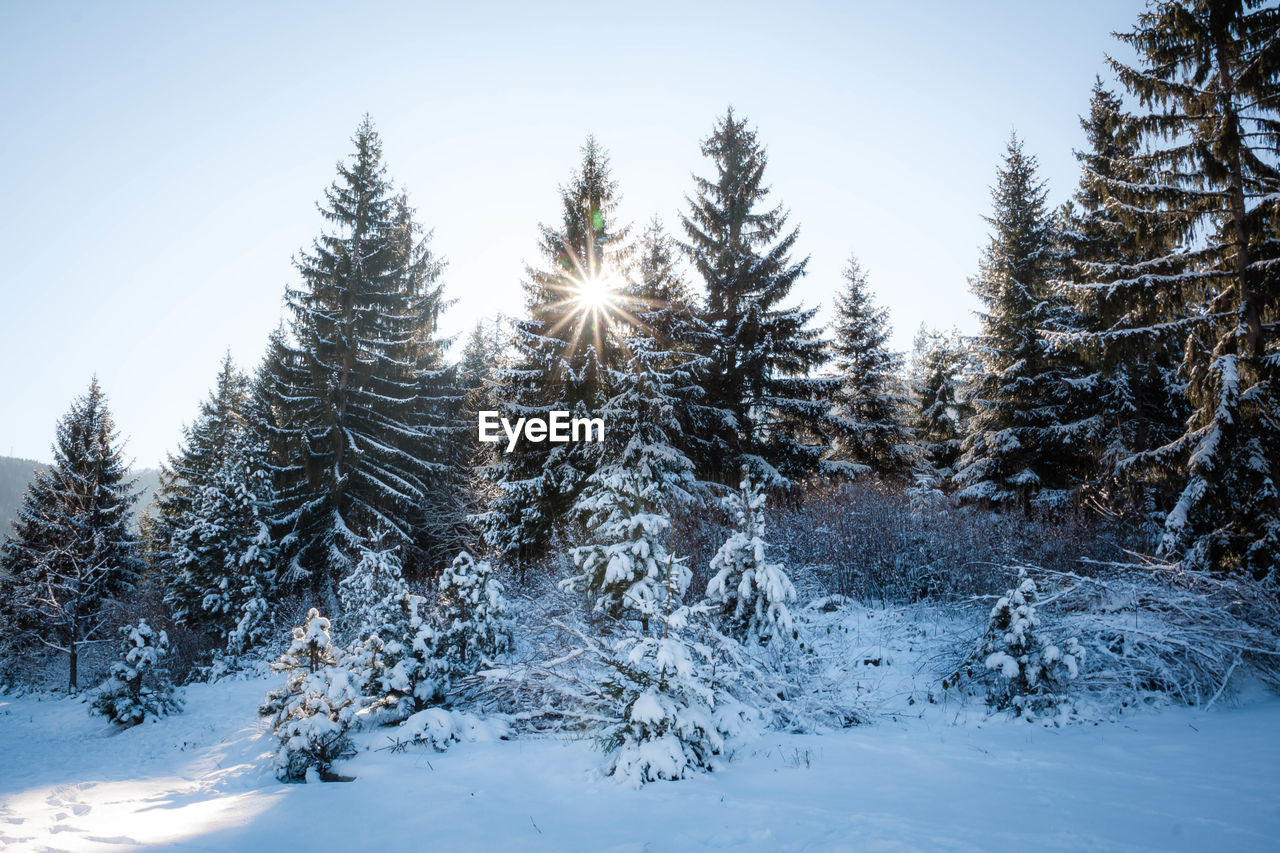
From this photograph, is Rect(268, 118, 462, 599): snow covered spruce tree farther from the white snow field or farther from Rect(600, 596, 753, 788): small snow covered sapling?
Rect(600, 596, 753, 788): small snow covered sapling

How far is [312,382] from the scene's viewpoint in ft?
62.1

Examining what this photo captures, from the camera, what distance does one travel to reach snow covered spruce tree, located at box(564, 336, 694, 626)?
8.69m

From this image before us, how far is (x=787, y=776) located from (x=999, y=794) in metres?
1.53

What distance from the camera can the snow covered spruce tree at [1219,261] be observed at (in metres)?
8.35

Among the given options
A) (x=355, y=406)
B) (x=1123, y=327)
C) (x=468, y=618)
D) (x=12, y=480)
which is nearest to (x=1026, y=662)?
(x=468, y=618)

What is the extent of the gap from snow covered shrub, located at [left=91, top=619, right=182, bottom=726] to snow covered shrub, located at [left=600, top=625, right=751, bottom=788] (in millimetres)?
11131

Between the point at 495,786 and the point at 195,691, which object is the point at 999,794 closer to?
the point at 495,786

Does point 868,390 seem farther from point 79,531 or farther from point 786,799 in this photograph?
point 79,531

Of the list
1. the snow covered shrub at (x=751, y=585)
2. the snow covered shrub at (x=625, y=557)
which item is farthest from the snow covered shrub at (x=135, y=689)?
the snow covered shrub at (x=751, y=585)

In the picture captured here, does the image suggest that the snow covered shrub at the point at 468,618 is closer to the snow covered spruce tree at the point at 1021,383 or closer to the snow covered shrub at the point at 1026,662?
the snow covered shrub at the point at 1026,662

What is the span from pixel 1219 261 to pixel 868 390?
12345 mm

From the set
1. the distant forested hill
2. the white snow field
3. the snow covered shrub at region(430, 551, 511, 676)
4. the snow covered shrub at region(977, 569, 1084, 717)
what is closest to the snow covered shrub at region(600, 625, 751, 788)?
the white snow field

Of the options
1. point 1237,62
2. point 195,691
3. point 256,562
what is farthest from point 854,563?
point 256,562

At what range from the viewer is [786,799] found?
4.25 meters
